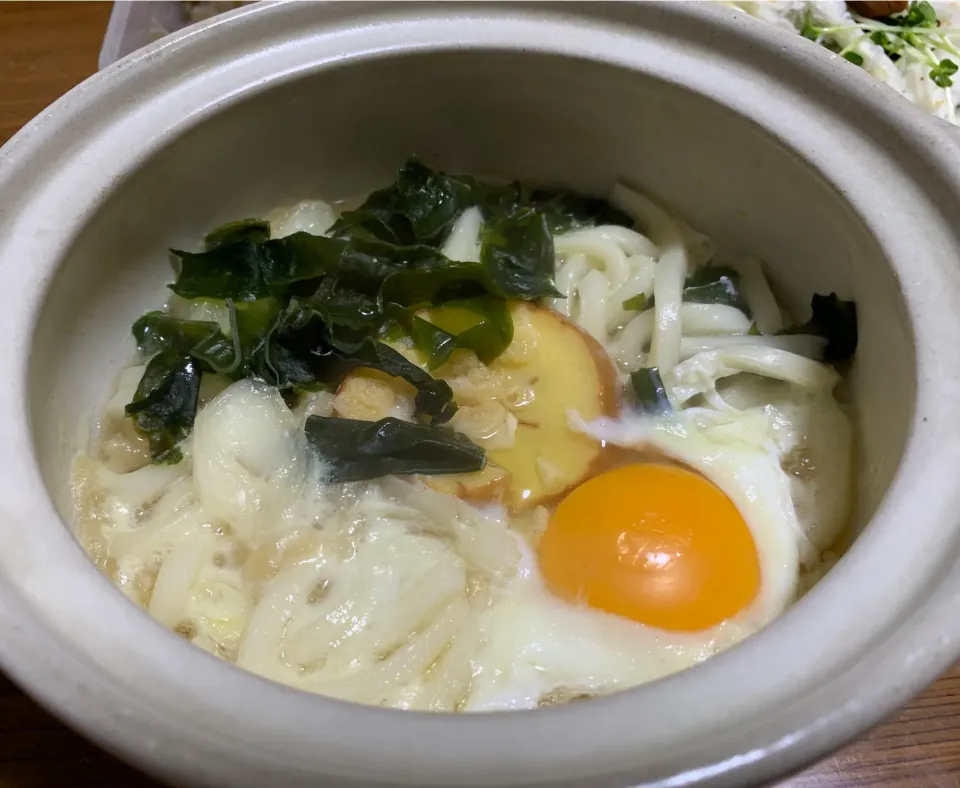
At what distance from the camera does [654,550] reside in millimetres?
1234

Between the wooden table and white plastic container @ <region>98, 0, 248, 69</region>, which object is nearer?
the wooden table

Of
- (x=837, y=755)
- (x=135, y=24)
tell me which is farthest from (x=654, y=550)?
(x=135, y=24)

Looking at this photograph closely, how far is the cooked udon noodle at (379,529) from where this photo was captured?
3.60 ft

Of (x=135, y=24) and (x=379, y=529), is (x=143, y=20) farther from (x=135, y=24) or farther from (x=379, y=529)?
(x=379, y=529)

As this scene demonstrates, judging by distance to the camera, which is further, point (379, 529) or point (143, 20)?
point (143, 20)

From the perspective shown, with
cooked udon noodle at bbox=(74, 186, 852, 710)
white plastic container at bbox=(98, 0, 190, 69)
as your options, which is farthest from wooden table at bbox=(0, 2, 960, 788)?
white plastic container at bbox=(98, 0, 190, 69)

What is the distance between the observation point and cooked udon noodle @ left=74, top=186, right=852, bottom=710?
43.2 inches

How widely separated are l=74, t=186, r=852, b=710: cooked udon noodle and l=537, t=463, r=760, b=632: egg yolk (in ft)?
0.11

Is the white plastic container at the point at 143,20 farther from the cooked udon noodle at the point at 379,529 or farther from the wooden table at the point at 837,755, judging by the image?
the wooden table at the point at 837,755

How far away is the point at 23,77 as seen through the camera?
2.23m

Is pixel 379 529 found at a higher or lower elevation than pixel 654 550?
lower

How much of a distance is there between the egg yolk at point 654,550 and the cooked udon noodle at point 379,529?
1.4 inches

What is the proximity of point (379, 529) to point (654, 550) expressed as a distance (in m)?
0.42

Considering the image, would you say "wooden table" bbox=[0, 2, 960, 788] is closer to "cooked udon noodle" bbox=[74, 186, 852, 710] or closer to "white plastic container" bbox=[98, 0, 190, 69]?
"cooked udon noodle" bbox=[74, 186, 852, 710]
